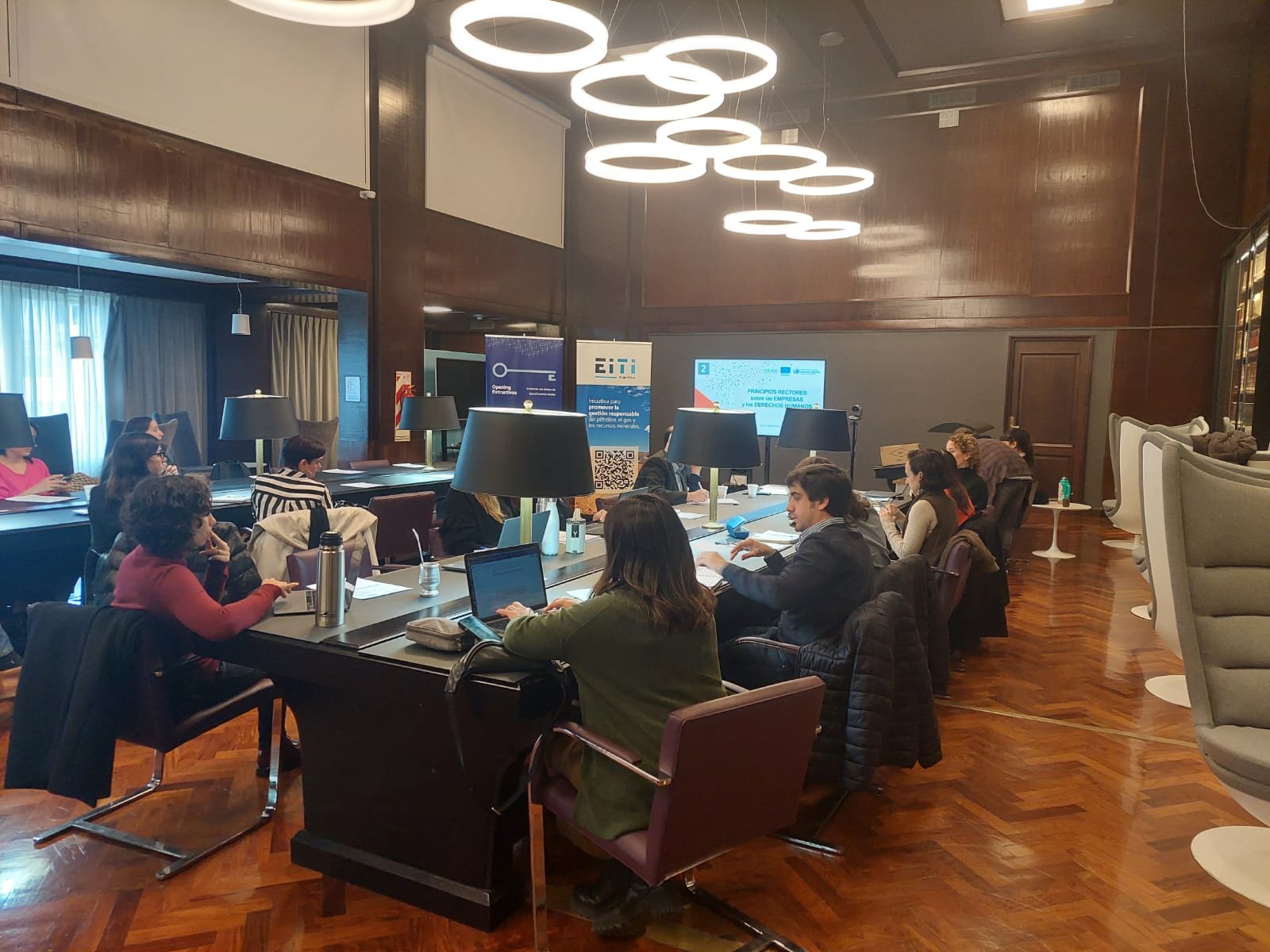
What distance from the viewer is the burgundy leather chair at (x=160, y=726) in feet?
8.11

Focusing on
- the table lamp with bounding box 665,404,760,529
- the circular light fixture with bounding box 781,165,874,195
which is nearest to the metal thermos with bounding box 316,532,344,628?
the table lamp with bounding box 665,404,760,529

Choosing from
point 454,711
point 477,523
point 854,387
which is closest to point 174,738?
point 454,711

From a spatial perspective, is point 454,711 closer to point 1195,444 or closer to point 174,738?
point 174,738

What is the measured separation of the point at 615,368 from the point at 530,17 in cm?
594

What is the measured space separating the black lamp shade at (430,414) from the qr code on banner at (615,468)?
154cm

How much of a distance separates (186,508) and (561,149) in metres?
9.59

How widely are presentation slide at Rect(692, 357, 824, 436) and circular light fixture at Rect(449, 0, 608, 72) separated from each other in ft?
23.0

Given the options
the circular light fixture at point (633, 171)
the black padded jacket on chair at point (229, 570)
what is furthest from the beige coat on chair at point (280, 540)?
the circular light fixture at point (633, 171)

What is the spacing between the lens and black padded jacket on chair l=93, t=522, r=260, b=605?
2826 millimetres

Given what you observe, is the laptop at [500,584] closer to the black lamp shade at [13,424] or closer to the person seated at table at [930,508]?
the person seated at table at [930,508]

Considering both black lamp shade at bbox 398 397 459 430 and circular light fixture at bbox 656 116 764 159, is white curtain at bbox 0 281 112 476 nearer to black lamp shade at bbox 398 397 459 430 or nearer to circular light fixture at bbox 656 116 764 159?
black lamp shade at bbox 398 397 459 430

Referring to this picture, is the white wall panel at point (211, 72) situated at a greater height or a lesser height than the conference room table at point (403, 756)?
greater

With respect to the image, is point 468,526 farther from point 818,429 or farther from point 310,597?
point 818,429

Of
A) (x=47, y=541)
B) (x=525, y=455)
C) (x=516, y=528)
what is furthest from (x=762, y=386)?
(x=525, y=455)
